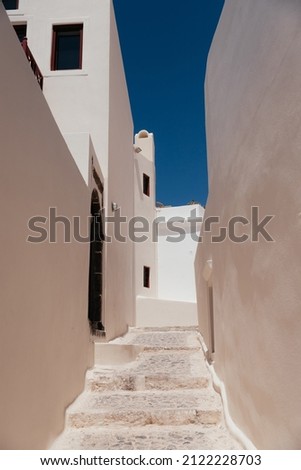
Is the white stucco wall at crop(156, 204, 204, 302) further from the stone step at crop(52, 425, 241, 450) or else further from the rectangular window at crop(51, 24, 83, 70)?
the stone step at crop(52, 425, 241, 450)

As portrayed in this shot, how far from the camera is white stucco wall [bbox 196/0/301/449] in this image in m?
2.10

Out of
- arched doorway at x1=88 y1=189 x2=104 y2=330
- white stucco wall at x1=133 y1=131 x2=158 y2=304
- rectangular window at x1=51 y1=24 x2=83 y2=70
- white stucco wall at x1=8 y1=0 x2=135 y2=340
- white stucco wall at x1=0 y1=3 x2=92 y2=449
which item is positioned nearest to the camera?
white stucco wall at x1=0 y1=3 x2=92 y2=449

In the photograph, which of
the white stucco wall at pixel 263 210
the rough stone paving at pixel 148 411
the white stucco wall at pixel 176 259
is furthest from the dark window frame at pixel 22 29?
the white stucco wall at pixel 176 259

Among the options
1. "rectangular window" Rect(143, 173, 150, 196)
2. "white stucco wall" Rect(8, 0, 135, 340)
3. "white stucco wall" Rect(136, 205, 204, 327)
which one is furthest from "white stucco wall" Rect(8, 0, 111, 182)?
"rectangular window" Rect(143, 173, 150, 196)

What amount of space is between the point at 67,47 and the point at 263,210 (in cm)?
801

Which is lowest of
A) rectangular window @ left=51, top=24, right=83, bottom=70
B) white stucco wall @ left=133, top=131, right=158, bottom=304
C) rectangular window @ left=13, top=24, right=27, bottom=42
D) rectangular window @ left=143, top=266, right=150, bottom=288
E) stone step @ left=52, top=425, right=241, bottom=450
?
stone step @ left=52, top=425, right=241, bottom=450

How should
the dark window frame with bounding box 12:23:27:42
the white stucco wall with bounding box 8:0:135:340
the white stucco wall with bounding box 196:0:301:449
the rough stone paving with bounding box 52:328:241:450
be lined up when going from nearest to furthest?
the white stucco wall with bounding box 196:0:301:449 < the rough stone paving with bounding box 52:328:241:450 < the white stucco wall with bounding box 8:0:135:340 < the dark window frame with bounding box 12:23:27:42

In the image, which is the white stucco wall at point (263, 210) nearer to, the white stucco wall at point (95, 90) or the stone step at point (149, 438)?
the stone step at point (149, 438)

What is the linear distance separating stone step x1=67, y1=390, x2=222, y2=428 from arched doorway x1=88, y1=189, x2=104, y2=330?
271 centimetres

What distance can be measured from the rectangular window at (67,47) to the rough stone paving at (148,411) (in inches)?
244

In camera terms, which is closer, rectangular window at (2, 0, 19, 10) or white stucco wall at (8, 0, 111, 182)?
white stucco wall at (8, 0, 111, 182)

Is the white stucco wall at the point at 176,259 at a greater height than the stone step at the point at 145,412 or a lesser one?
greater

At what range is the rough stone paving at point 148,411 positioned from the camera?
368cm
